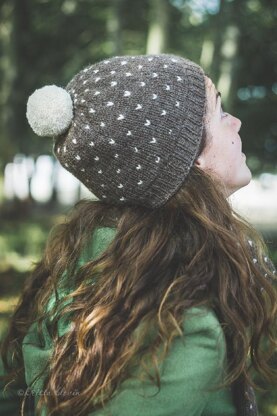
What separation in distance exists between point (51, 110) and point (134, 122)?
0.34m

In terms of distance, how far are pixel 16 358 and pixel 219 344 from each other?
1162 mm

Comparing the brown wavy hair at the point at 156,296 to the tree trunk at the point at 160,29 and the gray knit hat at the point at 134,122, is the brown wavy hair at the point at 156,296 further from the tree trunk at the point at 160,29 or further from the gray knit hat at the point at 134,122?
the tree trunk at the point at 160,29

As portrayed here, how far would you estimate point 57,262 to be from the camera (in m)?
2.26

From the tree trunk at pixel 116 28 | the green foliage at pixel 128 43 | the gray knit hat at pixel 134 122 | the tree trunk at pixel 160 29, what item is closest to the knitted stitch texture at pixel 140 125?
the gray knit hat at pixel 134 122

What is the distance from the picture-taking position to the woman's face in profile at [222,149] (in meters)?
2.12

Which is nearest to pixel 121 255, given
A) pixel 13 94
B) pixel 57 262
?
pixel 57 262

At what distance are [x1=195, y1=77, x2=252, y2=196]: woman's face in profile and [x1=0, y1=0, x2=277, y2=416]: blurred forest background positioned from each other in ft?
6.47

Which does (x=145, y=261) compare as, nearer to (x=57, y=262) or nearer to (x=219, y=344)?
(x=219, y=344)

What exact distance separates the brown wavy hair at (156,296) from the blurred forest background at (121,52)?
2.06 meters

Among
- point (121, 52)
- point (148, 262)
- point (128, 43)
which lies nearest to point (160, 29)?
point (121, 52)

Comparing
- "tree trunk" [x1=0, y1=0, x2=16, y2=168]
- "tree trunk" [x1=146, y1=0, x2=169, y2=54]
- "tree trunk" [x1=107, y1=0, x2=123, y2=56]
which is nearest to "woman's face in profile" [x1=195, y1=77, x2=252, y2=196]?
"tree trunk" [x1=146, y1=0, x2=169, y2=54]

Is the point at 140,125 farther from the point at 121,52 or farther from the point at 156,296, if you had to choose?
the point at 121,52

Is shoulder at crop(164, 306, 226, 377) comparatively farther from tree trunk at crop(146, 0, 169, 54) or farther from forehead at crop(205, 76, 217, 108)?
tree trunk at crop(146, 0, 169, 54)

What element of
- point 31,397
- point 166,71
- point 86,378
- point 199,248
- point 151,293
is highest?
point 166,71
